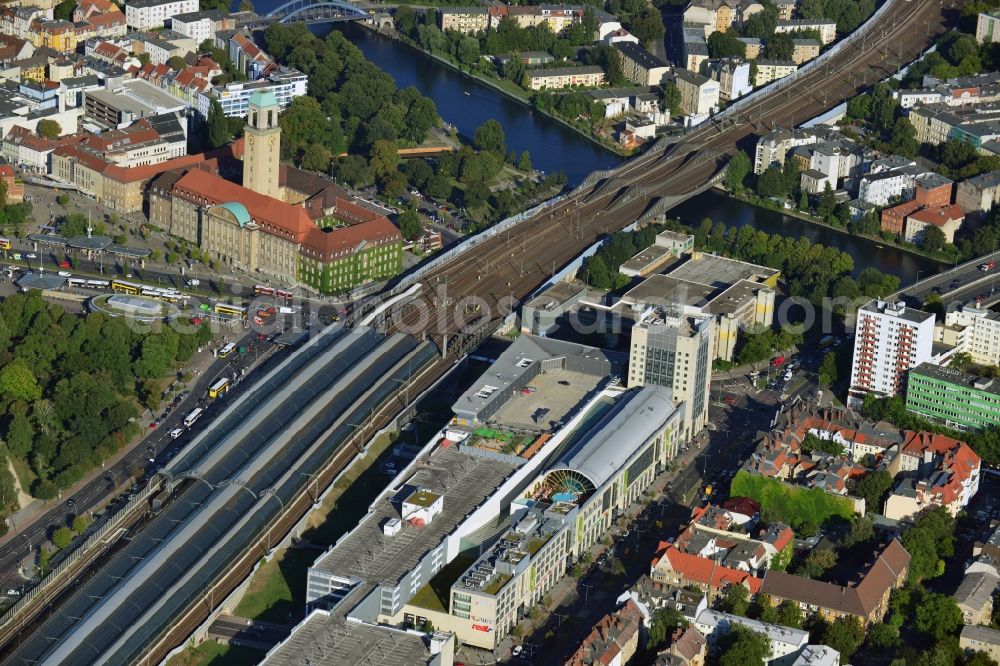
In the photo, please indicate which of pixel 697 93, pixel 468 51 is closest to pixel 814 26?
pixel 697 93

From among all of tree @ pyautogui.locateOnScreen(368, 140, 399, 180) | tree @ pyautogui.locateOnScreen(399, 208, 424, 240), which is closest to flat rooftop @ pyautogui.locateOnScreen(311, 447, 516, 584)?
tree @ pyautogui.locateOnScreen(399, 208, 424, 240)

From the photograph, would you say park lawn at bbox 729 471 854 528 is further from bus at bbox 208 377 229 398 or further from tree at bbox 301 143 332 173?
tree at bbox 301 143 332 173

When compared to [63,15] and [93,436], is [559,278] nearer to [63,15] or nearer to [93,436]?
[93,436]

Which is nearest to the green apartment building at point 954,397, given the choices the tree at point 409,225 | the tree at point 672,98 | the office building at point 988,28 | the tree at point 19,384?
the tree at point 409,225

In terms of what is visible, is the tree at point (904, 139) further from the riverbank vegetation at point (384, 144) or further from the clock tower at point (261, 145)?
the clock tower at point (261, 145)

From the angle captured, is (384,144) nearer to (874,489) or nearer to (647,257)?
(647,257)
